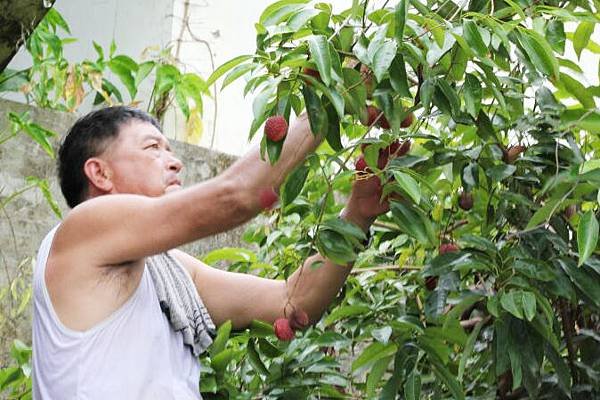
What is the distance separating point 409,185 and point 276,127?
223mm

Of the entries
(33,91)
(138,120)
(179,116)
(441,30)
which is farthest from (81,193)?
(179,116)

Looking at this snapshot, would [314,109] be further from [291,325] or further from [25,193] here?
[25,193]

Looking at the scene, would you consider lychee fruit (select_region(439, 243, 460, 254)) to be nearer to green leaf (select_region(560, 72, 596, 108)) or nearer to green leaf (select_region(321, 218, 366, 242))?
green leaf (select_region(321, 218, 366, 242))

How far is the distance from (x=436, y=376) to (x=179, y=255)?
73 cm

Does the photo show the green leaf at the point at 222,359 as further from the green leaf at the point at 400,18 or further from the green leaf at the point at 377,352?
the green leaf at the point at 400,18

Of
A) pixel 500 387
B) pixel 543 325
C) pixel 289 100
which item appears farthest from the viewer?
pixel 500 387

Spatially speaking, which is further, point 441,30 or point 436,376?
point 436,376

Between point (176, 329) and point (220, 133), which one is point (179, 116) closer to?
point (220, 133)

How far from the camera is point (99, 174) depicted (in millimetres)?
2461

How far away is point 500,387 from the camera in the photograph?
2328 millimetres

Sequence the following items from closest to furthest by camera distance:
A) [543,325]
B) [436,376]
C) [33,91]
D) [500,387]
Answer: [543,325] → [436,376] → [500,387] → [33,91]

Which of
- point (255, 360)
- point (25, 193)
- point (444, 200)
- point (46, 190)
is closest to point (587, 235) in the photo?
point (444, 200)

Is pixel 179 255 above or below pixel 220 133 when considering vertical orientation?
above

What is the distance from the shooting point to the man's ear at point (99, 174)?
245 centimetres
